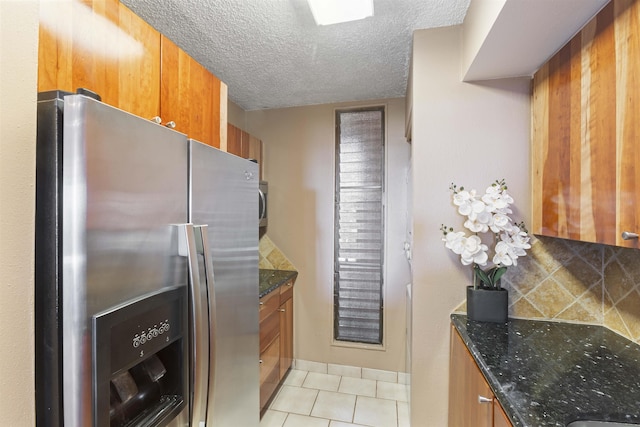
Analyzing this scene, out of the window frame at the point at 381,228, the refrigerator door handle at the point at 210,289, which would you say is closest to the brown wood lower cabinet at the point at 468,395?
the refrigerator door handle at the point at 210,289

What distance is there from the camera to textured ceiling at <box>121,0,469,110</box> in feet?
4.87

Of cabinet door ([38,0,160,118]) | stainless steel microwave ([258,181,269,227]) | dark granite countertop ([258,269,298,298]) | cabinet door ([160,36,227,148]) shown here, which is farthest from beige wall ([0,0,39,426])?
stainless steel microwave ([258,181,269,227])

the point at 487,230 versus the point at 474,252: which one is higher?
the point at 487,230

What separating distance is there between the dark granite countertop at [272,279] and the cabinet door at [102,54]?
4.58 feet

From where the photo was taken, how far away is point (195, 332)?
90 centimetres

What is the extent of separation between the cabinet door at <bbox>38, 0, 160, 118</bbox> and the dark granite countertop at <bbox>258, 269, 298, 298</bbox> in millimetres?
1395

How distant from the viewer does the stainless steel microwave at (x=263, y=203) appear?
2.64m

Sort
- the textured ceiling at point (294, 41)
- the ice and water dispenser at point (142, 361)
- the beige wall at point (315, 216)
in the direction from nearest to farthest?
the ice and water dispenser at point (142, 361)
the textured ceiling at point (294, 41)
the beige wall at point (315, 216)

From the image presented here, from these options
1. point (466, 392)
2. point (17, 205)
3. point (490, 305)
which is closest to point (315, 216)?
point (490, 305)

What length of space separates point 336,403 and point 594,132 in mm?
2290

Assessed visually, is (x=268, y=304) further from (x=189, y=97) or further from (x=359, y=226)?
(x=189, y=97)

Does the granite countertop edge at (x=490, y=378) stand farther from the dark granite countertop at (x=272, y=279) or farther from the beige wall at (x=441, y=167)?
the dark granite countertop at (x=272, y=279)

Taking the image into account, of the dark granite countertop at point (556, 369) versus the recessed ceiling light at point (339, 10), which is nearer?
the dark granite countertop at point (556, 369)

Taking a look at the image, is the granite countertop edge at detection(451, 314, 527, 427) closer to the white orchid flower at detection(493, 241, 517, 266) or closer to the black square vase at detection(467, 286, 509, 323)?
the black square vase at detection(467, 286, 509, 323)
